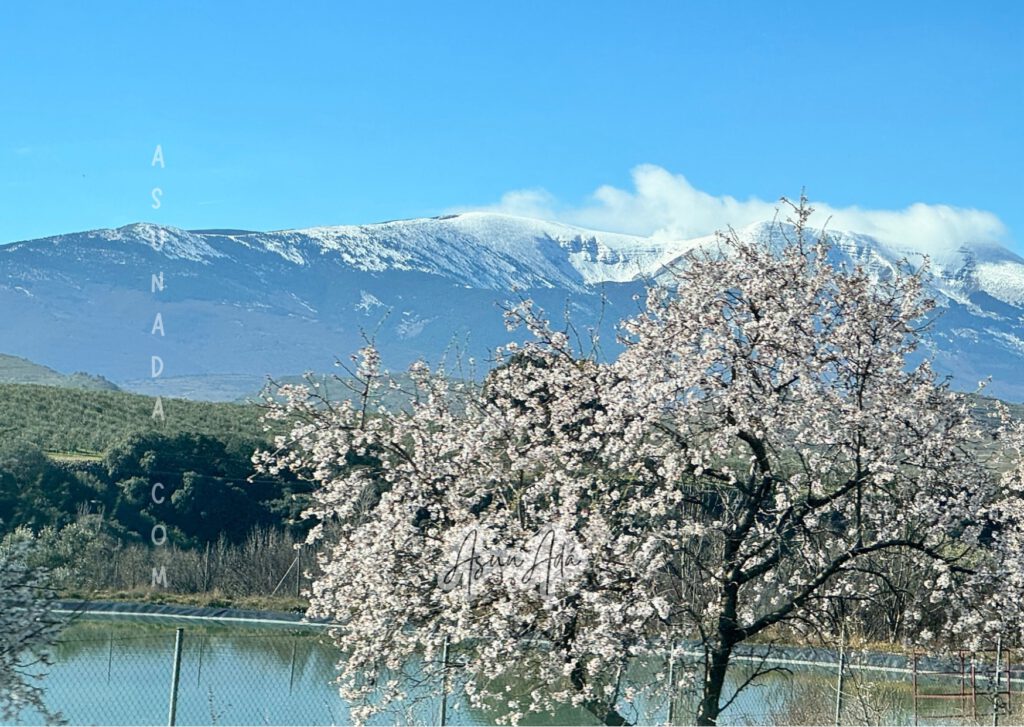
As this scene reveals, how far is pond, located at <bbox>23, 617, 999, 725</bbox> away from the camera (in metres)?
14.6

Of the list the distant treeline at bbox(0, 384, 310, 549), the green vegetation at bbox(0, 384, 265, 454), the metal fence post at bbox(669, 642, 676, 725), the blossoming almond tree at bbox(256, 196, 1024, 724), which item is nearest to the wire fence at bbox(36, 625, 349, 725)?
the blossoming almond tree at bbox(256, 196, 1024, 724)

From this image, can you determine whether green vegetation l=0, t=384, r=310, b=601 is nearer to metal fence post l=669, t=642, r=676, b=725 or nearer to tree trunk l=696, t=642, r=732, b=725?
metal fence post l=669, t=642, r=676, b=725

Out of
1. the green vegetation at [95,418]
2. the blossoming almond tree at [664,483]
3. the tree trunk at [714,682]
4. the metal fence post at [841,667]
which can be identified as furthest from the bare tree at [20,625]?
the green vegetation at [95,418]

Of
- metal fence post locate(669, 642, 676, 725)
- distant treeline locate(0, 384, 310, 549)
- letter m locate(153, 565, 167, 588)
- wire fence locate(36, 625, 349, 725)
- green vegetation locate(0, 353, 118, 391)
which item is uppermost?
green vegetation locate(0, 353, 118, 391)

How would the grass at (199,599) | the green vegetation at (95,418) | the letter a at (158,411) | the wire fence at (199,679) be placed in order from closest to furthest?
1. the wire fence at (199,679)
2. the grass at (199,599)
3. the green vegetation at (95,418)
4. the letter a at (158,411)

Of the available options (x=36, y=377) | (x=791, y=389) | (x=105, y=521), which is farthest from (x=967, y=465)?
(x=36, y=377)

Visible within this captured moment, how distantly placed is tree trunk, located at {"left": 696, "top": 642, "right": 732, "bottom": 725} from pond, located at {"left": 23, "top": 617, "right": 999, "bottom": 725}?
1.54 m

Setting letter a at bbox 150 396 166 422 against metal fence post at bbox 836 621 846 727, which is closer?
metal fence post at bbox 836 621 846 727

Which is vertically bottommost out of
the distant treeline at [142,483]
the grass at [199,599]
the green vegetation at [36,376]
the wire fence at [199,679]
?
the wire fence at [199,679]

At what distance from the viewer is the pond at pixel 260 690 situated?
47.8 feet

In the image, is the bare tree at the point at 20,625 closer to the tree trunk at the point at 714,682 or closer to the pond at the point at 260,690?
the pond at the point at 260,690

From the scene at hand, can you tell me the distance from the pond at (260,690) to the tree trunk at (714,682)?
1537 millimetres

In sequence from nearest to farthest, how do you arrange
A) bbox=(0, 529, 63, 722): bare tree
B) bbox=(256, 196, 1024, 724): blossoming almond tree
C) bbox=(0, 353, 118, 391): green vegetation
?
bbox=(0, 529, 63, 722): bare tree < bbox=(256, 196, 1024, 724): blossoming almond tree < bbox=(0, 353, 118, 391): green vegetation

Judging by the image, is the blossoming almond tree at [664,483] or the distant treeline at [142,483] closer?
the blossoming almond tree at [664,483]
